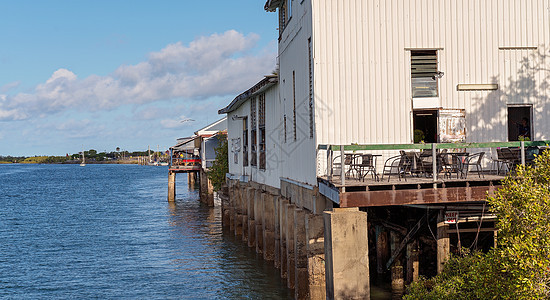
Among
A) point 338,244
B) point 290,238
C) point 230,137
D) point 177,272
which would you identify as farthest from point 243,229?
point 338,244

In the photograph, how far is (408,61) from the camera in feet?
49.7

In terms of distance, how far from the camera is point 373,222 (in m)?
17.9

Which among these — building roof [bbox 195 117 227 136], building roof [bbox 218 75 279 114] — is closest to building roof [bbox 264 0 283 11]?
building roof [bbox 218 75 279 114]

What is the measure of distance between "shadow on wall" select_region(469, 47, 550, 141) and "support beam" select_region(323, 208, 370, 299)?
615 cm

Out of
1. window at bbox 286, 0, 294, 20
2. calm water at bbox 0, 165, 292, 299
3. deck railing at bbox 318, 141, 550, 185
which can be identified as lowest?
calm water at bbox 0, 165, 292, 299

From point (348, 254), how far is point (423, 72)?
6.25 metres

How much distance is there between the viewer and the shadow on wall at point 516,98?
612 inches

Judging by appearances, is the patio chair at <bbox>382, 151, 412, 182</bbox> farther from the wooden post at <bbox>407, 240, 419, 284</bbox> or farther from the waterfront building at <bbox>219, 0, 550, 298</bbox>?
the wooden post at <bbox>407, 240, 419, 284</bbox>

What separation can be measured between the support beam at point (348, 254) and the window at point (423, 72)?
5.40 metres

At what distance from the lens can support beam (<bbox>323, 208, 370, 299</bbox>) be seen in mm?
11086

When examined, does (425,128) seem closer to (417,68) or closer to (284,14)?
(417,68)

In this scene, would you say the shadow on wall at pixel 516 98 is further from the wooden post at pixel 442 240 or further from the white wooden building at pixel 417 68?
the wooden post at pixel 442 240

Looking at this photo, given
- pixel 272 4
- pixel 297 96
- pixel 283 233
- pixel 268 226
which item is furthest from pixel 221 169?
pixel 297 96

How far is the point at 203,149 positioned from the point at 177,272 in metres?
29.5
